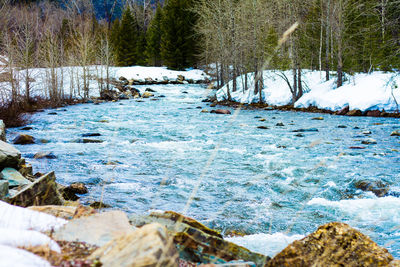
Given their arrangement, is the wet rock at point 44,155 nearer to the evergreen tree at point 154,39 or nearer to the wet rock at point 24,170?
the wet rock at point 24,170

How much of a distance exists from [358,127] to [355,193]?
29.1 ft

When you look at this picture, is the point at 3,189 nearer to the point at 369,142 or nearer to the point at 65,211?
the point at 65,211

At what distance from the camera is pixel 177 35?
53594 millimetres

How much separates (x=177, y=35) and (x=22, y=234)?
53.6 meters

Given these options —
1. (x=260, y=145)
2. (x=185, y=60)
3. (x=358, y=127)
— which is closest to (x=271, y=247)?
(x=260, y=145)

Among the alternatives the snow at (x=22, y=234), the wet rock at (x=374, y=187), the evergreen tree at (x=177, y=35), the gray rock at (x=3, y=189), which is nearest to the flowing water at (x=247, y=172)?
the wet rock at (x=374, y=187)

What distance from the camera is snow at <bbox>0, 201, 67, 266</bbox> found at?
2064 millimetres

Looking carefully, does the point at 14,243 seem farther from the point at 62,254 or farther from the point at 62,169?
the point at 62,169

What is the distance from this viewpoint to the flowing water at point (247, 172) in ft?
18.2

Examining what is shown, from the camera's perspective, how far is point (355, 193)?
6797mm

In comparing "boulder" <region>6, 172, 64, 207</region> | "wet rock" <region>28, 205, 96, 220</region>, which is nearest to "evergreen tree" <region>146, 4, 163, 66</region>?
"boulder" <region>6, 172, 64, 207</region>

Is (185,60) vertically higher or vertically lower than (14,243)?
higher

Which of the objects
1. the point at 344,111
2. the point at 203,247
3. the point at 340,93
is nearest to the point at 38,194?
the point at 203,247

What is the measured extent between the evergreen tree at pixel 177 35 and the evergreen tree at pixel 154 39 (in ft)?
11.1
